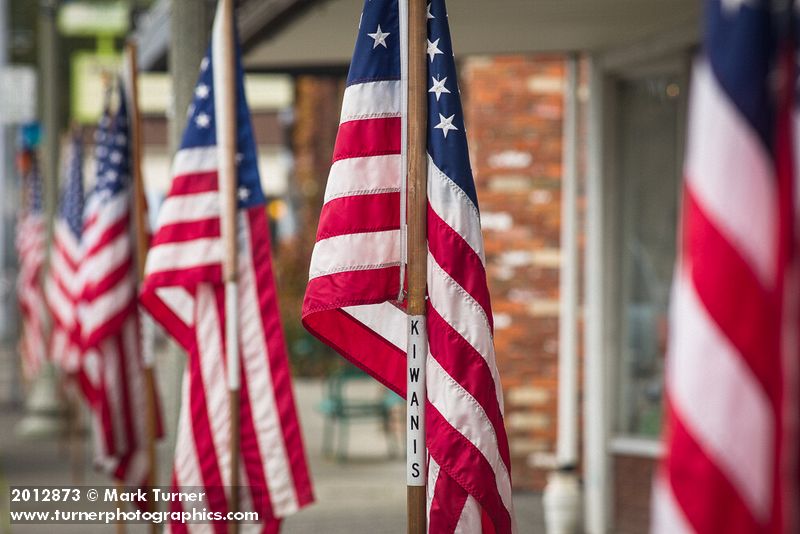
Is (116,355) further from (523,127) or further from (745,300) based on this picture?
(745,300)

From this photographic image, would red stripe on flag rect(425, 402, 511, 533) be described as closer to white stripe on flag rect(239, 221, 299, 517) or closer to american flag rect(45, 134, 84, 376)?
white stripe on flag rect(239, 221, 299, 517)

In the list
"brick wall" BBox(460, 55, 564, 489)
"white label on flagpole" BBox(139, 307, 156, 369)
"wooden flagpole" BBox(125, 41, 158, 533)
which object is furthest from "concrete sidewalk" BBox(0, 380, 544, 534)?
"brick wall" BBox(460, 55, 564, 489)

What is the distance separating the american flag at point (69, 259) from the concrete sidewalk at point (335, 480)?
1177 mm

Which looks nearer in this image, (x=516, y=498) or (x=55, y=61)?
(x=516, y=498)

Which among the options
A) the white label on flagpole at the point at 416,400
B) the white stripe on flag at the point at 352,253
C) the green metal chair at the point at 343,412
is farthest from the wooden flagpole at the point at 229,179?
the green metal chair at the point at 343,412

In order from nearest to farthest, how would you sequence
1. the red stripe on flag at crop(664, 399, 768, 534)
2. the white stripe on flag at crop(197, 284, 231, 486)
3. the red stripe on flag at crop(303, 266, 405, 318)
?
the red stripe on flag at crop(664, 399, 768, 534)
the red stripe on flag at crop(303, 266, 405, 318)
the white stripe on flag at crop(197, 284, 231, 486)

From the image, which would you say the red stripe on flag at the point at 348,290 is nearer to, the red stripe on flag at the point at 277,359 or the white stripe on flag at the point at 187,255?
the red stripe on flag at the point at 277,359

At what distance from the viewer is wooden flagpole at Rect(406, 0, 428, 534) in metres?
4.83

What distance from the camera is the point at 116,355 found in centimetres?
888

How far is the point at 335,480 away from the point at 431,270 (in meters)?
7.81

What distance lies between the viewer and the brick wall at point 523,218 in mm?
10930

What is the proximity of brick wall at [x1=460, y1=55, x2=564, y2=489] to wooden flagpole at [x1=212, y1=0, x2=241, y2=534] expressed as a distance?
15.0 ft

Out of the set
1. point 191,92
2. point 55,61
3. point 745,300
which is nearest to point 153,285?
point 191,92

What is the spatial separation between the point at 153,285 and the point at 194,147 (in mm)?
722
